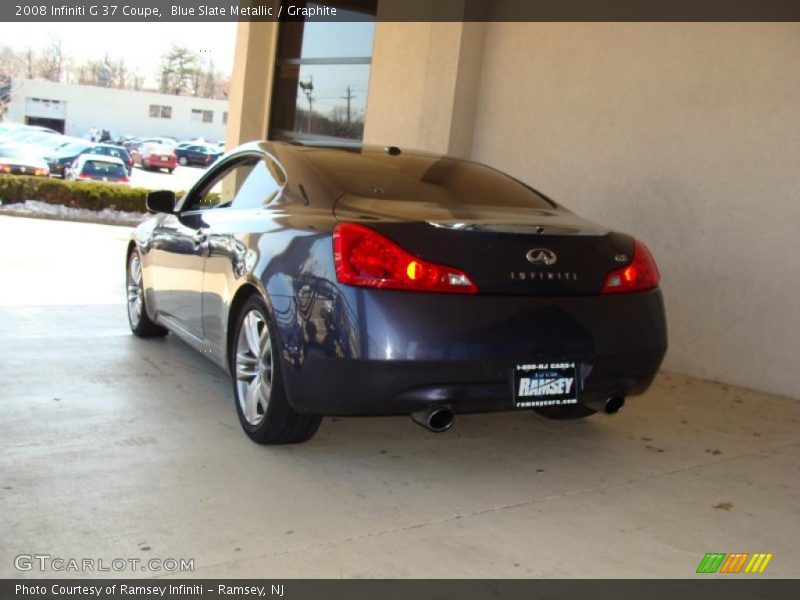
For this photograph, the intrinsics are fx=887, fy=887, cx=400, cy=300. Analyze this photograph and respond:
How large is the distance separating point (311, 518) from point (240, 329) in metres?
1.31

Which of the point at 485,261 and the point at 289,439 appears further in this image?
the point at 289,439

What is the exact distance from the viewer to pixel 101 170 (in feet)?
86.9

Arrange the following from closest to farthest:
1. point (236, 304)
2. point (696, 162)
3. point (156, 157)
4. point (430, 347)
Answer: point (430, 347) → point (236, 304) → point (696, 162) → point (156, 157)

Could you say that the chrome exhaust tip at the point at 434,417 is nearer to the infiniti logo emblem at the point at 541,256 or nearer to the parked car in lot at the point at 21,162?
the infiniti logo emblem at the point at 541,256

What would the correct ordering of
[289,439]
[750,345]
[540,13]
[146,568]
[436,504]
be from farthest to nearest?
[540,13]
[750,345]
[289,439]
[436,504]
[146,568]

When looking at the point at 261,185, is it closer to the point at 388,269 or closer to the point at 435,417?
the point at 388,269

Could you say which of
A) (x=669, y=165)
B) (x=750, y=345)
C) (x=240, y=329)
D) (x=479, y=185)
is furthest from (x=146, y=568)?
(x=669, y=165)

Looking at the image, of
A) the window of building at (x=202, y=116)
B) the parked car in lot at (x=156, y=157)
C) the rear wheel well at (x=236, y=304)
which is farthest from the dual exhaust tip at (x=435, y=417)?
the window of building at (x=202, y=116)

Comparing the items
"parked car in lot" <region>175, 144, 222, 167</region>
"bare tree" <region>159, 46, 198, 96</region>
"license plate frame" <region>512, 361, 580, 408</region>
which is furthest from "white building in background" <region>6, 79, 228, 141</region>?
"license plate frame" <region>512, 361, 580, 408</region>

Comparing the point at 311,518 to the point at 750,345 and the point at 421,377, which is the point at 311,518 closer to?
the point at 421,377

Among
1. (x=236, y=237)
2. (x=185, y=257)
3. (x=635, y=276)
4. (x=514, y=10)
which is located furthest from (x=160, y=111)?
(x=635, y=276)

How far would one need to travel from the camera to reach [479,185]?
4723mm

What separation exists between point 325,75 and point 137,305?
563cm

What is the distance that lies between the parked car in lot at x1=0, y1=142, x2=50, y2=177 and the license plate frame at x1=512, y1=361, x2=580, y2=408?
2303 cm
